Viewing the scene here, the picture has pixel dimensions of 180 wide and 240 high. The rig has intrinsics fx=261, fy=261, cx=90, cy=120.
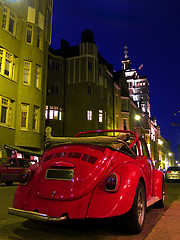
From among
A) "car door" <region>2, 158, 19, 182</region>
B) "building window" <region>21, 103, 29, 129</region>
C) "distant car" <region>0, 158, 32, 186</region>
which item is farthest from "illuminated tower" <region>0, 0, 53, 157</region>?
"car door" <region>2, 158, 19, 182</region>

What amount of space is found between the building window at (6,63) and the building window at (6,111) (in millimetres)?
2119

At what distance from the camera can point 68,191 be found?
3.81 meters

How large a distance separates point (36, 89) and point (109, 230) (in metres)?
20.6

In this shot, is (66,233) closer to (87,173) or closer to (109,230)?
(109,230)

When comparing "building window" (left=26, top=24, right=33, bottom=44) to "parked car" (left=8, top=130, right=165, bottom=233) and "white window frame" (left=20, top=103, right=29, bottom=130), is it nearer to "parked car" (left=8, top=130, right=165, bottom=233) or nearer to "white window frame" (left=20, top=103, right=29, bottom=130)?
"white window frame" (left=20, top=103, right=29, bottom=130)

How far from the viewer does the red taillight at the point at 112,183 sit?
3.79m

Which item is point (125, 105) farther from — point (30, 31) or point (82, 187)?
point (82, 187)

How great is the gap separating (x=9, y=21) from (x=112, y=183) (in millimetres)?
21475

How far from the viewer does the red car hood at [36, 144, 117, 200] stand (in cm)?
382

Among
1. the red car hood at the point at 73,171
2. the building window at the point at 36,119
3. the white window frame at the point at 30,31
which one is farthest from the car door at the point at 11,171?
the white window frame at the point at 30,31

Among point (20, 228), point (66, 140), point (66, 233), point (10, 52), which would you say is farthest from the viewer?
point (10, 52)

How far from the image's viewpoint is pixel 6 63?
21219 millimetres

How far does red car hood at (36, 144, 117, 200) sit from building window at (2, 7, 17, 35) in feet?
65.6

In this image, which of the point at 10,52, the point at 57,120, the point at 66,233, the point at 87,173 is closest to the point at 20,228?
the point at 66,233
